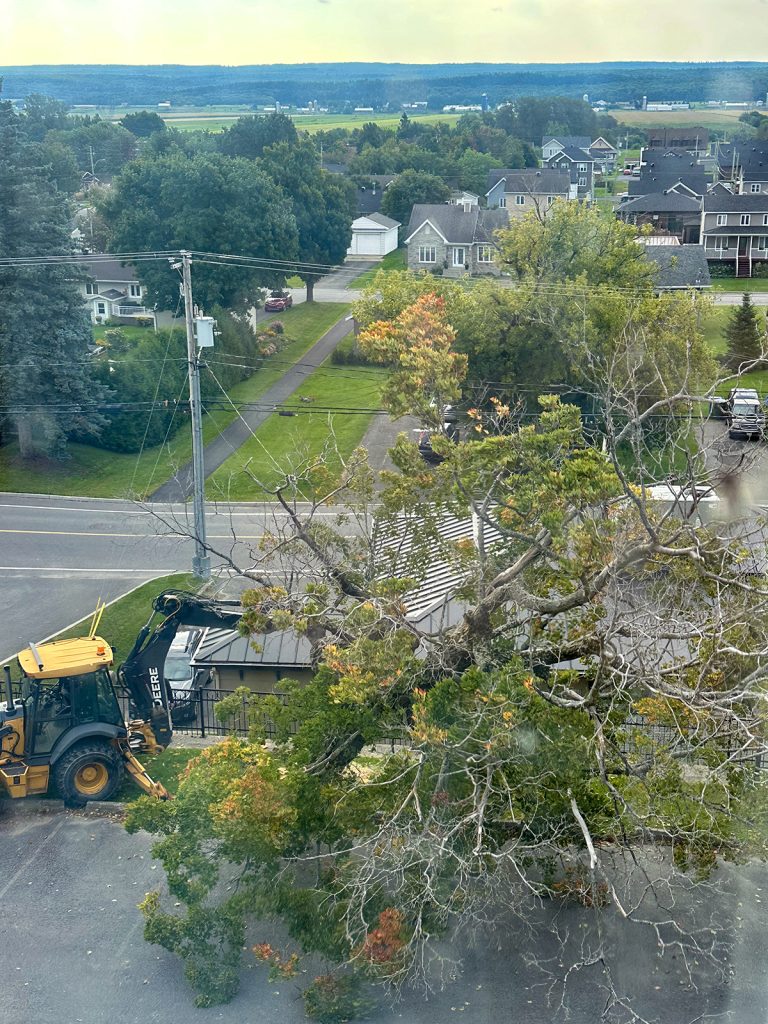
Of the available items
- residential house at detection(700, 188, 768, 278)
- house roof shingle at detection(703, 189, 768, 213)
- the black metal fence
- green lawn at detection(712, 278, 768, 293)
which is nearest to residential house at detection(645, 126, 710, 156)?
house roof shingle at detection(703, 189, 768, 213)

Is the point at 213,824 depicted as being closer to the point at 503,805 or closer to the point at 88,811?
the point at 503,805

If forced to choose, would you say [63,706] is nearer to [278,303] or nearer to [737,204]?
[278,303]

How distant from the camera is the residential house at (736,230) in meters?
49.2

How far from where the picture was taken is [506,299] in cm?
2647

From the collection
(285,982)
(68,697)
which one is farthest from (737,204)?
(285,982)

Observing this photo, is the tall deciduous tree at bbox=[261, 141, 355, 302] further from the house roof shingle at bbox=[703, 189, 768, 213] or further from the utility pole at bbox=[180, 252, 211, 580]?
the utility pole at bbox=[180, 252, 211, 580]

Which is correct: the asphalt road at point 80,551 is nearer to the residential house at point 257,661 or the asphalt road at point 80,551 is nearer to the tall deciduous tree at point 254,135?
the residential house at point 257,661

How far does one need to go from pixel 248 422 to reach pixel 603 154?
183 feet

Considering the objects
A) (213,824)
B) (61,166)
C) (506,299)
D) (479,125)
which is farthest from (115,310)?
(479,125)

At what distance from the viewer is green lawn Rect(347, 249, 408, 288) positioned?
4950cm

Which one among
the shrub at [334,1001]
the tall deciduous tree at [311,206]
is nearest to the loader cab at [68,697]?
the shrub at [334,1001]

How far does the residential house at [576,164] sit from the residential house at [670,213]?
16.8m

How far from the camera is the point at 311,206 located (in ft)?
156

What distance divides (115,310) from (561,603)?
38.3 m
